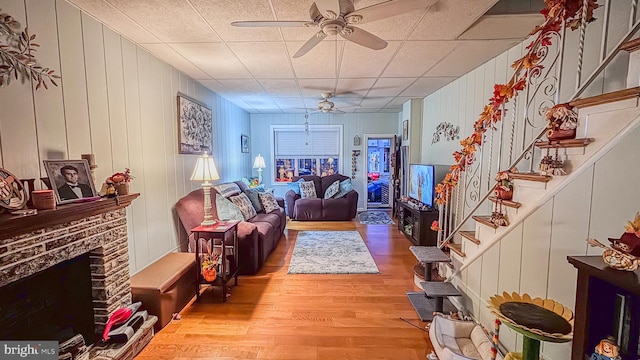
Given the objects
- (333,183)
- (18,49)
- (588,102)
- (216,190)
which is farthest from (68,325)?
(333,183)

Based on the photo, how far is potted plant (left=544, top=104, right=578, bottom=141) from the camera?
59.5 inches

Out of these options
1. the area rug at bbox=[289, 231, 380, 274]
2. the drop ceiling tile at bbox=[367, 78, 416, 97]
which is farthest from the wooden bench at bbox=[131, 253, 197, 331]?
the drop ceiling tile at bbox=[367, 78, 416, 97]

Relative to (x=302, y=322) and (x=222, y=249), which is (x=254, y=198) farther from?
(x=302, y=322)

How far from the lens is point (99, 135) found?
2.12 meters

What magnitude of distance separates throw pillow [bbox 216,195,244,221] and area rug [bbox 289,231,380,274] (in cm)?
97

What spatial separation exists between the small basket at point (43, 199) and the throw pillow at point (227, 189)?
2.55m

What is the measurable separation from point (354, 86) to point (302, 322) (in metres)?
3.33

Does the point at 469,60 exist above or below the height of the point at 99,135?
above

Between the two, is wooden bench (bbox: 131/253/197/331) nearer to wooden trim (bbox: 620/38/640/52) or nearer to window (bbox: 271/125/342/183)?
wooden trim (bbox: 620/38/640/52)

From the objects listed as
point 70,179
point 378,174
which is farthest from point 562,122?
point 378,174

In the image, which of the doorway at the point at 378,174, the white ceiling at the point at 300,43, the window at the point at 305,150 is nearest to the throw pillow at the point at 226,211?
the white ceiling at the point at 300,43

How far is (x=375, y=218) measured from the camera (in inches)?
240

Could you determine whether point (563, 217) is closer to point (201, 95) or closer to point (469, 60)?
point (469, 60)

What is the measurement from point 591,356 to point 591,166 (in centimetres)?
93
